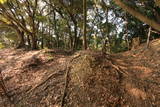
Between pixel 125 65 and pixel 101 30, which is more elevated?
pixel 101 30

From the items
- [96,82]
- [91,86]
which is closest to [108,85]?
[96,82]

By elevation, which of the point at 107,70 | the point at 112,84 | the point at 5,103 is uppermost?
the point at 107,70

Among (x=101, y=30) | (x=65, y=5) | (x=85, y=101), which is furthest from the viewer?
(x=101, y=30)

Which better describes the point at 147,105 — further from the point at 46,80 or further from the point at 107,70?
the point at 46,80

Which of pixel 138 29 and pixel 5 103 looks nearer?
pixel 5 103

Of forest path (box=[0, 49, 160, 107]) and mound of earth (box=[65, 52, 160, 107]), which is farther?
forest path (box=[0, 49, 160, 107])

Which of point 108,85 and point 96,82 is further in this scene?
point 96,82

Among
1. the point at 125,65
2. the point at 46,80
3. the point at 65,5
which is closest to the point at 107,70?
the point at 125,65

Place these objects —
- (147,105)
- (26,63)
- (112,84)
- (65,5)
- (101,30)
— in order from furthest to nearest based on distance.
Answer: (101,30) < (65,5) < (26,63) < (112,84) < (147,105)

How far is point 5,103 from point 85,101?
2406 mm

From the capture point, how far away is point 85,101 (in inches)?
147

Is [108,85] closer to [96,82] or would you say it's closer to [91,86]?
[96,82]

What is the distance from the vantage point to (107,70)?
179 inches

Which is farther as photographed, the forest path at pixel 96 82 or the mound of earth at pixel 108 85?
the forest path at pixel 96 82
